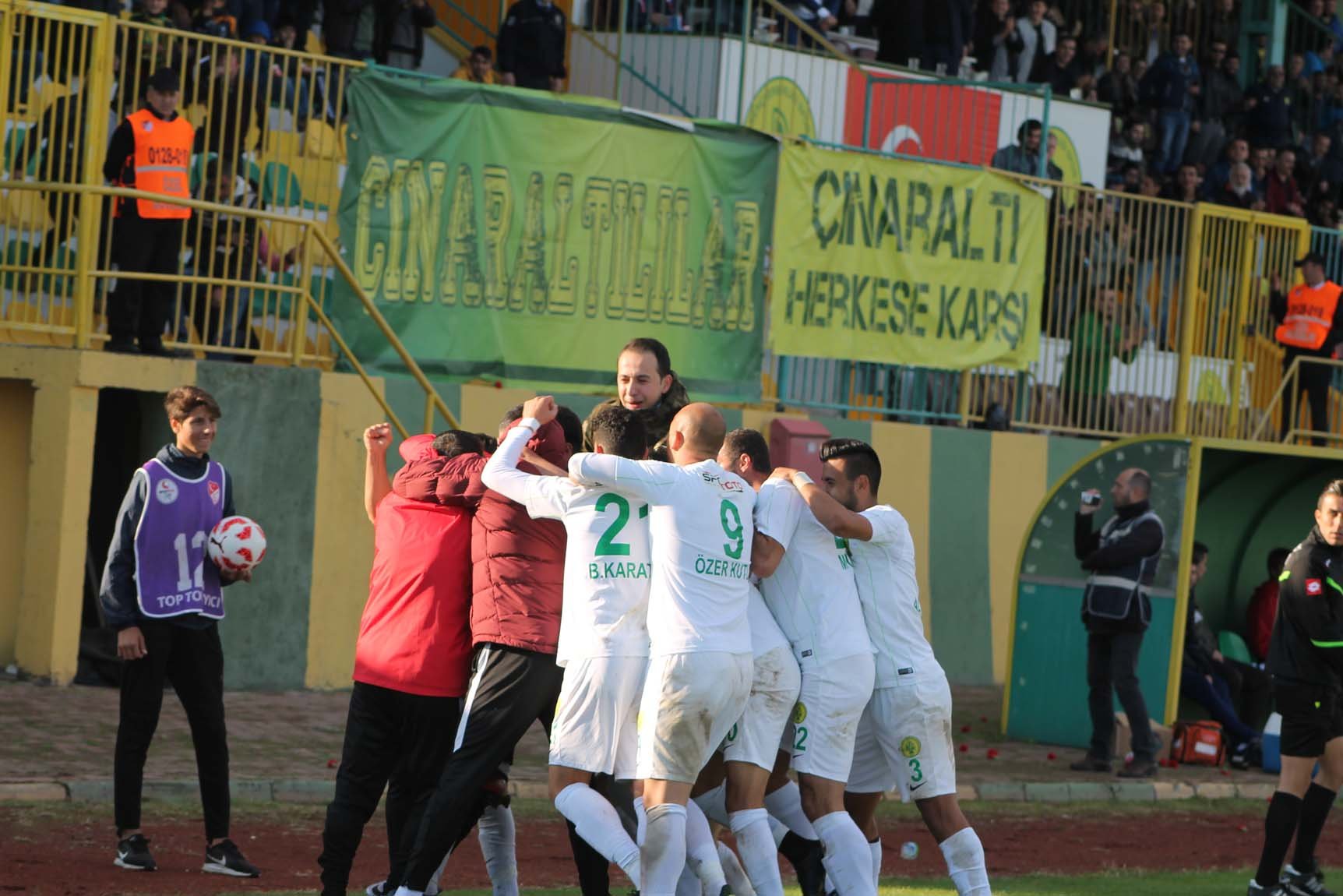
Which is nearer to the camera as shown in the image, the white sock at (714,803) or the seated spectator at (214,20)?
the white sock at (714,803)

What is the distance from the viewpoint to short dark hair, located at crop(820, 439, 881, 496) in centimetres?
888

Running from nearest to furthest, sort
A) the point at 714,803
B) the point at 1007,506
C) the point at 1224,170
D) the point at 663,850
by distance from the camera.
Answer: the point at 663,850, the point at 714,803, the point at 1007,506, the point at 1224,170

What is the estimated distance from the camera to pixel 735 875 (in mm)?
8992

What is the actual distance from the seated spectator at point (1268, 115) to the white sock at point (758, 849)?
19.9 metres

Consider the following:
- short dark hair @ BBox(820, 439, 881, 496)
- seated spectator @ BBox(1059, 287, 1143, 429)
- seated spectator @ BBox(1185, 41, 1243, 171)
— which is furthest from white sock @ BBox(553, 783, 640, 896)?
seated spectator @ BBox(1185, 41, 1243, 171)

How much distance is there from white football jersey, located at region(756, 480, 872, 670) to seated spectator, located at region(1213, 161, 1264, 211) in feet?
52.8

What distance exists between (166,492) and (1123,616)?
7.21 meters

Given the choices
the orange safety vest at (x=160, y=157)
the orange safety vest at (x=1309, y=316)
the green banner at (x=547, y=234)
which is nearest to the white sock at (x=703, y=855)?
the orange safety vest at (x=160, y=157)

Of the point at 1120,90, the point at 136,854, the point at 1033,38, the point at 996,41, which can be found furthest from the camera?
the point at 1120,90

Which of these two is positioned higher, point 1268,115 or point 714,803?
point 1268,115

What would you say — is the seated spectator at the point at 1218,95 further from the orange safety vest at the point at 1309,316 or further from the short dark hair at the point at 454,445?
the short dark hair at the point at 454,445

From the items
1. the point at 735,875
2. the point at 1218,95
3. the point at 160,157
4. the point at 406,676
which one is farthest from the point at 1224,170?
the point at 406,676

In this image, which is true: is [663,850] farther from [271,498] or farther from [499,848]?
[271,498]

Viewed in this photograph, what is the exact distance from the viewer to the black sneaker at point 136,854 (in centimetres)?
952
